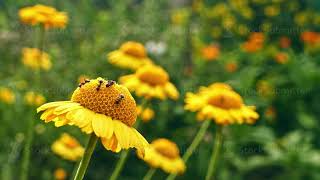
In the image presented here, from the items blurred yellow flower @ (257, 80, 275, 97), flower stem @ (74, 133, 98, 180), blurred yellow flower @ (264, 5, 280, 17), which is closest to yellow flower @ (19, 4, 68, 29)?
flower stem @ (74, 133, 98, 180)

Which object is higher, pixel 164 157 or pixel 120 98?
pixel 120 98

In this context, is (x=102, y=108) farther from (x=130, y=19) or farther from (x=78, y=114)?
(x=130, y=19)

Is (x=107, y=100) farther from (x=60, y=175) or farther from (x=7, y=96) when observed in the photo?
(x=7, y=96)

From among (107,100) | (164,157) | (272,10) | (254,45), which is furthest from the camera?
(272,10)

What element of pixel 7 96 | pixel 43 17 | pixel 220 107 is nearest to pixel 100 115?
pixel 220 107

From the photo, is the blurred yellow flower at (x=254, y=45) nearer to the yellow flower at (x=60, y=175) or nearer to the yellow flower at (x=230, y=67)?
the yellow flower at (x=230, y=67)

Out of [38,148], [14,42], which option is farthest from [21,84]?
[14,42]

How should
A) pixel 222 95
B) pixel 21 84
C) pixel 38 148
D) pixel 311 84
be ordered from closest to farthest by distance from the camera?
pixel 222 95
pixel 38 148
pixel 21 84
pixel 311 84
